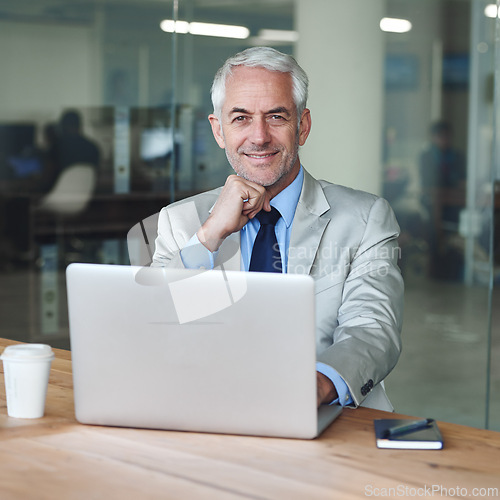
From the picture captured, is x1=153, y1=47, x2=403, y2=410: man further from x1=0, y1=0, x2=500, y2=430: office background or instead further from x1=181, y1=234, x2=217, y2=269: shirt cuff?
x1=0, y1=0, x2=500, y2=430: office background

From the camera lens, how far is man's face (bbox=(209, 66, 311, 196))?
2248 millimetres

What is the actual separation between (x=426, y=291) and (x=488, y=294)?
32 centimetres

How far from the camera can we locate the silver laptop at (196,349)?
1.36m

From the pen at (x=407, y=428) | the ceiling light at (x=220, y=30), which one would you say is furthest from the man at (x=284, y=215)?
the ceiling light at (x=220, y=30)

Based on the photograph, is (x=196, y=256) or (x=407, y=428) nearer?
(x=407, y=428)

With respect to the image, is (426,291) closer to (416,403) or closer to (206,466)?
(416,403)

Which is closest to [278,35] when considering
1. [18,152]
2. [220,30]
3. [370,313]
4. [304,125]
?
[220,30]

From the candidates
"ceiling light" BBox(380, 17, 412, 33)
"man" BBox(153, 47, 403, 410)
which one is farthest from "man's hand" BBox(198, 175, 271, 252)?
"ceiling light" BBox(380, 17, 412, 33)

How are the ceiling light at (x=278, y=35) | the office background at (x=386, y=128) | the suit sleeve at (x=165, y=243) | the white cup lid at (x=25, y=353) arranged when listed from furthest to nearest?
the ceiling light at (x=278, y=35) → the office background at (x=386, y=128) → the suit sleeve at (x=165, y=243) → the white cup lid at (x=25, y=353)

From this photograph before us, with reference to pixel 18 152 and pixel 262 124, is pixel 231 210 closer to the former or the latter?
pixel 262 124

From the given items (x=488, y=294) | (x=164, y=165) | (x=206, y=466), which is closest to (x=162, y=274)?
(x=206, y=466)

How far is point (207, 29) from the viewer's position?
4301 millimetres

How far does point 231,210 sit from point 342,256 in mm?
326

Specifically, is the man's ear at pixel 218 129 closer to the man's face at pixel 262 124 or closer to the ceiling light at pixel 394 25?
the man's face at pixel 262 124
